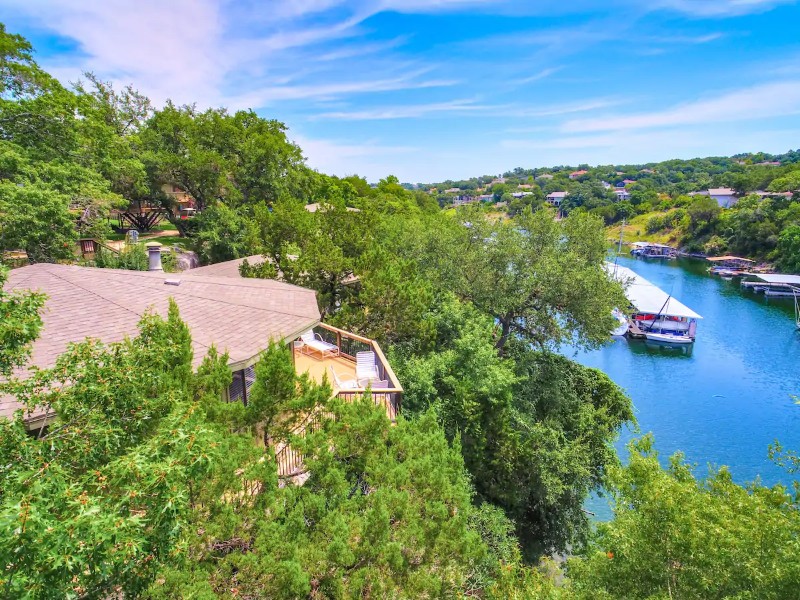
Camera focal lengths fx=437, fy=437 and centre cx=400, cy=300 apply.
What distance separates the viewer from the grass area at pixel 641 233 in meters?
91.0

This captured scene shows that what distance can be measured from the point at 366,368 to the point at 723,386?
94.4 feet

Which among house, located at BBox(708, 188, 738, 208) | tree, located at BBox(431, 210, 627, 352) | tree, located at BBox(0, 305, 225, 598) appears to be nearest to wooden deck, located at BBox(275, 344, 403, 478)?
tree, located at BBox(0, 305, 225, 598)

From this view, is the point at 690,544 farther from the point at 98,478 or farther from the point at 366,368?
Result: the point at 98,478

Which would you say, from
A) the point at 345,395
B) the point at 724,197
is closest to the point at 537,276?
the point at 345,395

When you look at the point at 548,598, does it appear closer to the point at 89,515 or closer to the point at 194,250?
the point at 89,515

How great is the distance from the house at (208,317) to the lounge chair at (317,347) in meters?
0.07

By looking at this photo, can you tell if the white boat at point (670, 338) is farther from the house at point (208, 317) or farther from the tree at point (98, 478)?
the tree at point (98, 478)

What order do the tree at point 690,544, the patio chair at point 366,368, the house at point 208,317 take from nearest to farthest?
the tree at point 690,544, the house at point 208,317, the patio chair at point 366,368

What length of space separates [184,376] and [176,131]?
34766mm

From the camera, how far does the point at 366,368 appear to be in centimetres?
1266

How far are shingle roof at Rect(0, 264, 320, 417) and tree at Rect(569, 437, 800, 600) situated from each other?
8.11 metres

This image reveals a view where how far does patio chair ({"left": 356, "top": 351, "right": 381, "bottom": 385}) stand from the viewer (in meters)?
12.4

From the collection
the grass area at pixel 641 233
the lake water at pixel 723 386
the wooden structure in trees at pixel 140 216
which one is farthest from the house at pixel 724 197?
the wooden structure in trees at pixel 140 216

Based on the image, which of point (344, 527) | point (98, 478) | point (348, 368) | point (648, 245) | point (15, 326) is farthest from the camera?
point (648, 245)
